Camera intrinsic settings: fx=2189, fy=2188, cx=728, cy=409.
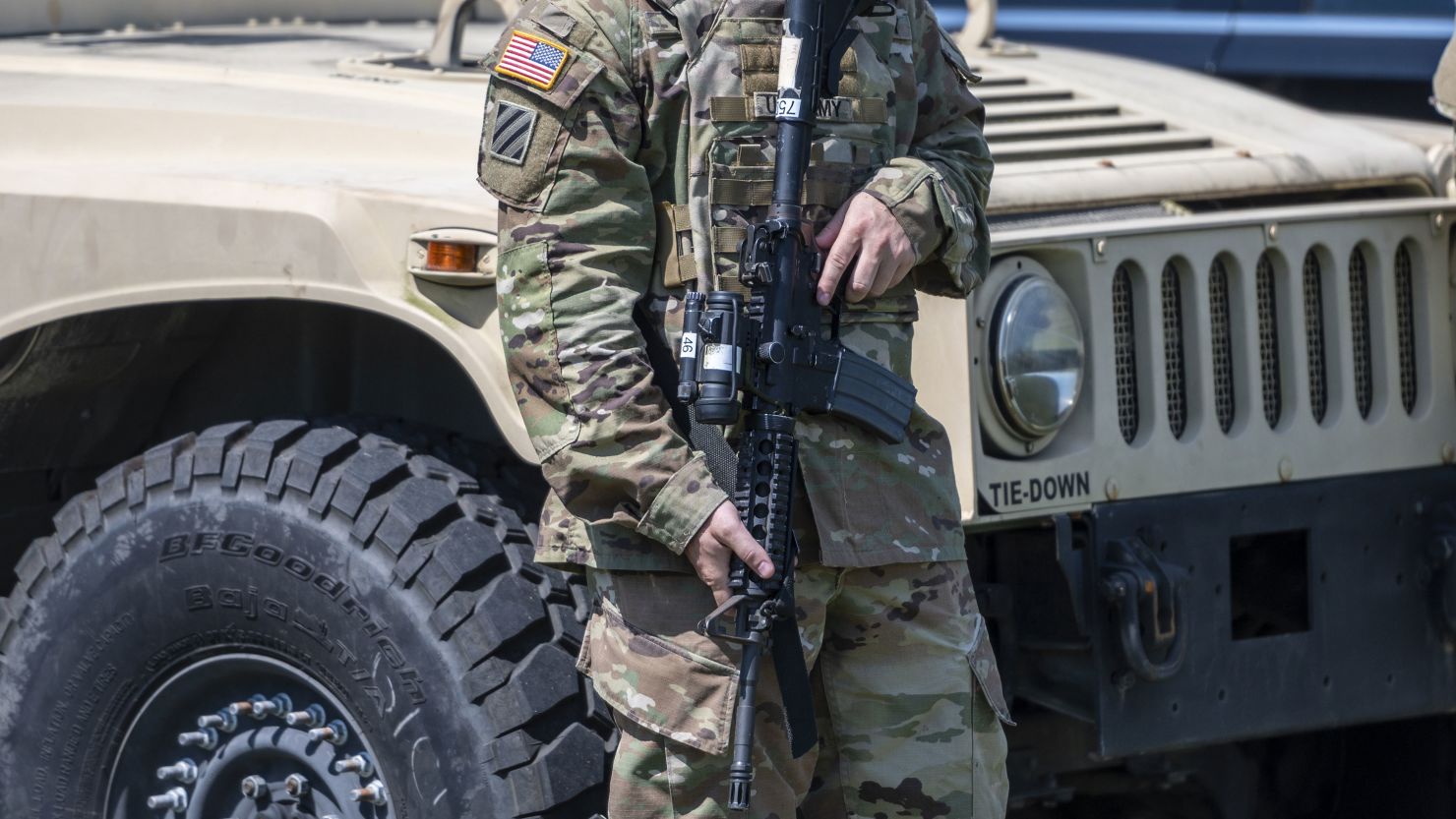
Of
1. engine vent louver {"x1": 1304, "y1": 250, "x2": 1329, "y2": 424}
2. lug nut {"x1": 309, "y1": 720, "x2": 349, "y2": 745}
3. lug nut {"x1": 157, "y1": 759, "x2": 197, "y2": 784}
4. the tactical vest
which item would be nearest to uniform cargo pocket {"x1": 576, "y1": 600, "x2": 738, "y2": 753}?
the tactical vest

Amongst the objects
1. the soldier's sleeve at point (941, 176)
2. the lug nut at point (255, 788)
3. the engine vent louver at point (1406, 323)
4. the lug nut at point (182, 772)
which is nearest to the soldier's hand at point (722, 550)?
the soldier's sleeve at point (941, 176)

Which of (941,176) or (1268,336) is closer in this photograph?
(941,176)

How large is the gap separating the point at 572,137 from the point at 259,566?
0.78 metres

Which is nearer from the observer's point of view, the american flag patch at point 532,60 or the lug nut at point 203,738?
the american flag patch at point 532,60

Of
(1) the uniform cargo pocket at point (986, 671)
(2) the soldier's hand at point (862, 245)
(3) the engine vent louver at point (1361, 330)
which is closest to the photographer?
(2) the soldier's hand at point (862, 245)

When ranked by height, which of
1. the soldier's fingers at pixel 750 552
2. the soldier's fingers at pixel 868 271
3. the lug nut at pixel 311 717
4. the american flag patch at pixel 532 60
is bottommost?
the lug nut at pixel 311 717

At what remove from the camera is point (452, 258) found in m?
2.66

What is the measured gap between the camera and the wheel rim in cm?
276

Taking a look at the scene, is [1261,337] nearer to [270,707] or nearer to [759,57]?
[759,57]

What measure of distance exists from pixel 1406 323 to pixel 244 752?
1780mm

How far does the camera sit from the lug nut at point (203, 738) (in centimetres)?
285

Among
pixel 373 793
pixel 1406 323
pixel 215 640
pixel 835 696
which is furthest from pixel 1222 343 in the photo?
pixel 215 640

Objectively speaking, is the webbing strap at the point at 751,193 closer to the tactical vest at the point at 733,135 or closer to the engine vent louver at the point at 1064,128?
the tactical vest at the point at 733,135

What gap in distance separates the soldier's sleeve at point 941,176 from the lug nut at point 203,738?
110 centimetres
